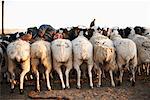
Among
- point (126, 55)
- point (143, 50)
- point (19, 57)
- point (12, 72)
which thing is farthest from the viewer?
point (143, 50)

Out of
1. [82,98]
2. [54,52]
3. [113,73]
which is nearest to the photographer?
[82,98]

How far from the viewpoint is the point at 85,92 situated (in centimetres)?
1198

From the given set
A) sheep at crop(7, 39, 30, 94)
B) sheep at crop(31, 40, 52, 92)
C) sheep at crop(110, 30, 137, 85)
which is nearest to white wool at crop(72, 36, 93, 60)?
sheep at crop(31, 40, 52, 92)

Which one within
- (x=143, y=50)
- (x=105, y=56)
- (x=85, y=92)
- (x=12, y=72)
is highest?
(x=143, y=50)

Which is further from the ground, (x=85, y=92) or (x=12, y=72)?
(x=12, y=72)

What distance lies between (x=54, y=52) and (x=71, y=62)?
0.75m

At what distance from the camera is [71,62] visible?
1256 cm

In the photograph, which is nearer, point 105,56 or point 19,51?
point 19,51

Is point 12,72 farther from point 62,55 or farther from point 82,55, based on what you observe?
point 82,55

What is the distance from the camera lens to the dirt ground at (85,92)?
37.5 feet

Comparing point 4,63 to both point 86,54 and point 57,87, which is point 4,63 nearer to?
point 57,87

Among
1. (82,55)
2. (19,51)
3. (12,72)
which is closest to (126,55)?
(82,55)

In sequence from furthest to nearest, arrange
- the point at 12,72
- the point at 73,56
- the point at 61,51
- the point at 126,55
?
the point at 126,55 → the point at 73,56 → the point at 12,72 → the point at 61,51

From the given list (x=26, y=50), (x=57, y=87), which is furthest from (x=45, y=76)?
(x=26, y=50)
